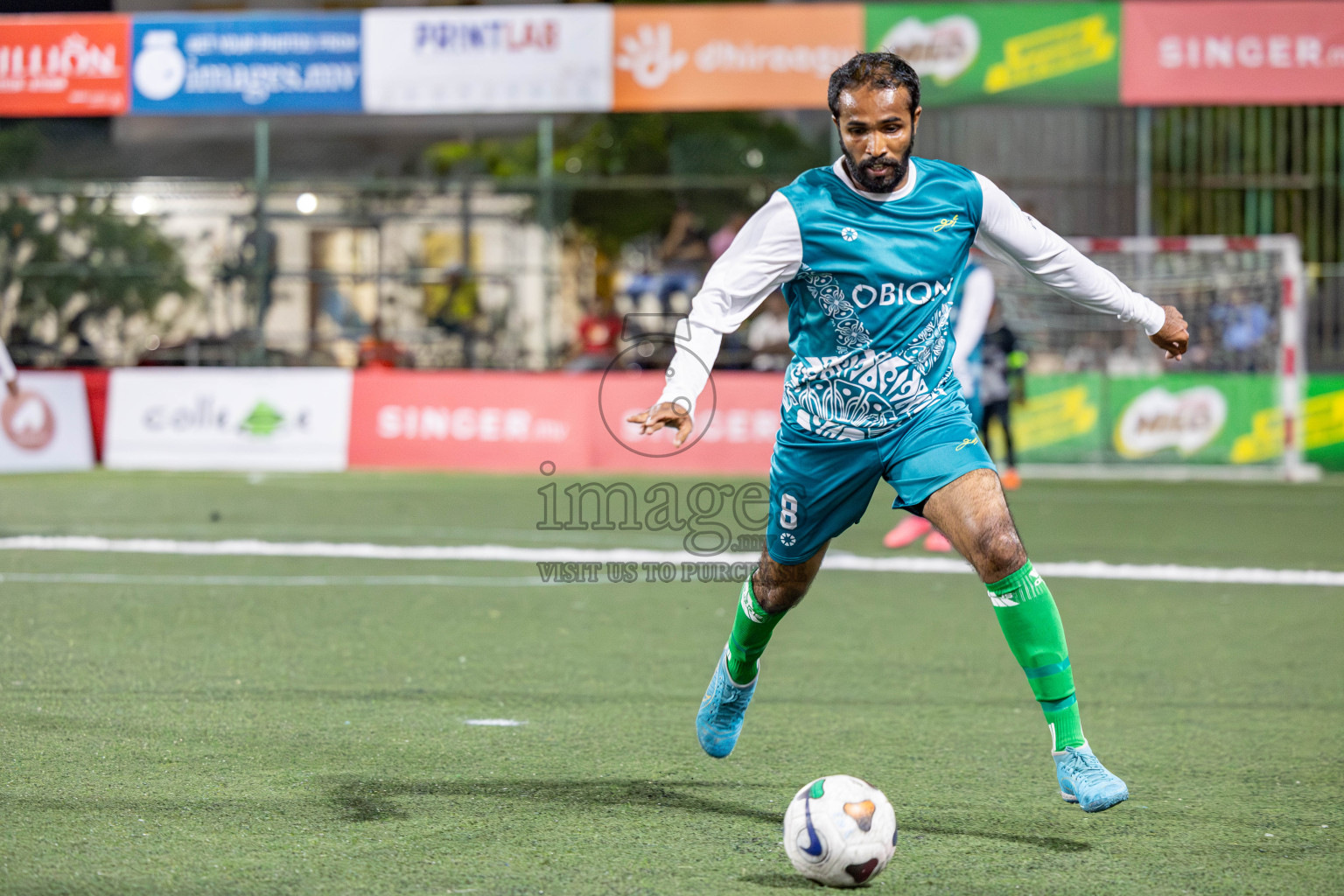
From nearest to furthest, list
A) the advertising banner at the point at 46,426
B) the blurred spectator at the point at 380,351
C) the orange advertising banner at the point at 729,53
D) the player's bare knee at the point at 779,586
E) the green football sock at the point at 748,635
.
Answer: the player's bare knee at the point at 779,586
the green football sock at the point at 748,635
the advertising banner at the point at 46,426
the orange advertising banner at the point at 729,53
the blurred spectator at the point at 380,351

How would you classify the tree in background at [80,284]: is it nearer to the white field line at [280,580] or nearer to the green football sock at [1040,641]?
the white field line at [280,580]

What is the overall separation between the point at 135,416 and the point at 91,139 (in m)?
8.74

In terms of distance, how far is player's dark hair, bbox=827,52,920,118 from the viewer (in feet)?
14.6

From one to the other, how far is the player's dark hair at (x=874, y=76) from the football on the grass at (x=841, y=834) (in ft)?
6.30

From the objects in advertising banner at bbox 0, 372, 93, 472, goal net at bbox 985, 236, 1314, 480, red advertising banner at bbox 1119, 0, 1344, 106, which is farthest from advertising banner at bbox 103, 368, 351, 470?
red advertising banner at bbox 1119, 0, 1344, 106

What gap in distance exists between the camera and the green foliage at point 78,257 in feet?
69.5

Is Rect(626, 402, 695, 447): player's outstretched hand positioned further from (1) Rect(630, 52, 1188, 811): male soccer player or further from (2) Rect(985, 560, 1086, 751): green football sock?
(2) Rect(985, 560, 1086, 751): green football sock

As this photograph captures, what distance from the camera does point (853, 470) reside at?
470 centimetres

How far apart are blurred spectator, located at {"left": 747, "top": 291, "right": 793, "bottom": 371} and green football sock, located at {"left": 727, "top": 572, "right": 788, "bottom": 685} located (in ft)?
44.6

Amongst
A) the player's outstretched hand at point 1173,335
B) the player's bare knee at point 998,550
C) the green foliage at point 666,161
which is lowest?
the player's bare knee at point 998,550

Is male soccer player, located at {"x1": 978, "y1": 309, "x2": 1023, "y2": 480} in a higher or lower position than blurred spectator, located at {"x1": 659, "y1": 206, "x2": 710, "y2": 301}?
lower

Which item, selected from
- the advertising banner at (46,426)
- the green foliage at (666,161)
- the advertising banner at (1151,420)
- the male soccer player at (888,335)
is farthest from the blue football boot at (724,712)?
the green foliage at (666,161)

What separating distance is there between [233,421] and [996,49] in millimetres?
9586

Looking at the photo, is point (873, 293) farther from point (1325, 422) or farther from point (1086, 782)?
point (1325, 422)
